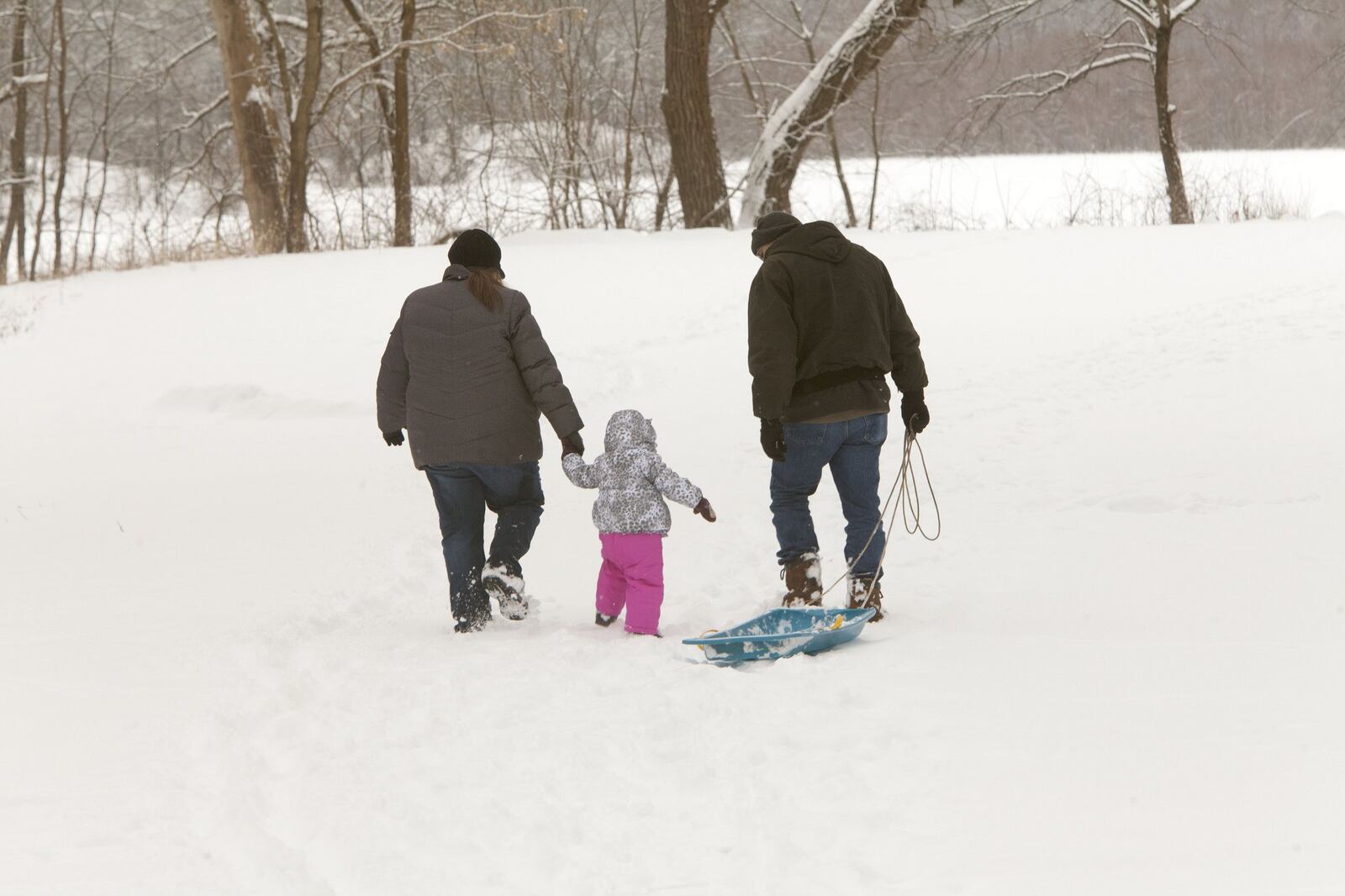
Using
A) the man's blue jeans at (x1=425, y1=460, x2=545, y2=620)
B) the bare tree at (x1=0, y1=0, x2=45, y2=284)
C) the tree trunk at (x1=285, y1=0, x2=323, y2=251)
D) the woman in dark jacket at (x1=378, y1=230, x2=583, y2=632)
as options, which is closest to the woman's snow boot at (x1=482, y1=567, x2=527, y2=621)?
the man's blue jeans at (x1=425, y1=460, x2=545, y2=620)

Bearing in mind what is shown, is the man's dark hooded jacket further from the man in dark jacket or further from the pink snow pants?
the pink snow pants

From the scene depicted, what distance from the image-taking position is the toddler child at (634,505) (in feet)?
16.2

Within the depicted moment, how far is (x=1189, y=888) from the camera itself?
249 cm

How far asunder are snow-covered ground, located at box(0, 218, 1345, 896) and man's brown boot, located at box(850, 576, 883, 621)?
9cm

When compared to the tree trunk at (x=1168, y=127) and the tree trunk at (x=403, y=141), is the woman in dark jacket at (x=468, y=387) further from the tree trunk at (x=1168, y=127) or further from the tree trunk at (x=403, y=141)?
the tree trunk at (x=1168, y=127)

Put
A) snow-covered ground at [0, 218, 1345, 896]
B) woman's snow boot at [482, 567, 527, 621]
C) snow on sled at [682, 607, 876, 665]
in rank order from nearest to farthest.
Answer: snow-covered ground at [0, 218, 1345, 896] < snow on sled at [682, 607, 876, 665] < woman's snow boot at [482, 567, 527, 621]

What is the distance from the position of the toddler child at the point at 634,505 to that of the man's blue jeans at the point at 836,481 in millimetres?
407

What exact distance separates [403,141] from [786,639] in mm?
15950

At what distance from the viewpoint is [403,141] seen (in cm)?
1878

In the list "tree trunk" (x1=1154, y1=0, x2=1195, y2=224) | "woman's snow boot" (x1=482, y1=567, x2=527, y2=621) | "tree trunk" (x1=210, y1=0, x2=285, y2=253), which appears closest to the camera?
"woman's snow boot" (x1=482, y1=567, x2=527, y2=621)

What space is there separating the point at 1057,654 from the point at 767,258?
1862 millimetres

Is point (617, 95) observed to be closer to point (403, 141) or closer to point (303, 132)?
point (403, 141)

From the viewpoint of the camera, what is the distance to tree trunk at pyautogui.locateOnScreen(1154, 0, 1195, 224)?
17359mm

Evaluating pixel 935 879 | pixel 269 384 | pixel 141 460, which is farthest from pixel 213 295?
pixel 935 879
